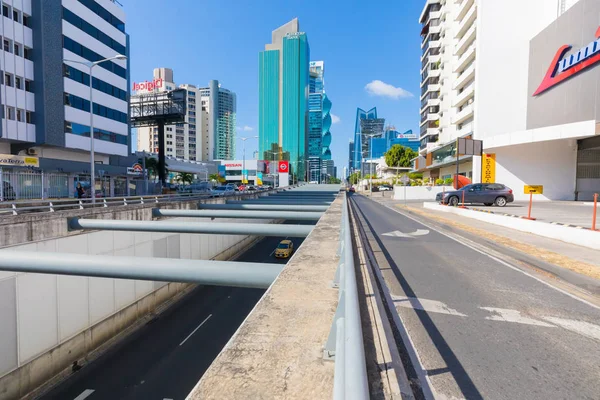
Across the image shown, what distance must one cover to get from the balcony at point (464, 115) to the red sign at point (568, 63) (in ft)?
30.6

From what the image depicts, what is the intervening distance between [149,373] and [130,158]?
40667 millimetres

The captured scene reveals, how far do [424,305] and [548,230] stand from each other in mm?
10932

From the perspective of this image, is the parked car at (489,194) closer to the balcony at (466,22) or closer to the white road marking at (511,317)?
the white road marking at (511,317)

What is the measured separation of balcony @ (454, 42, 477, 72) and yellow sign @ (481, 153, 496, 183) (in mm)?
16479

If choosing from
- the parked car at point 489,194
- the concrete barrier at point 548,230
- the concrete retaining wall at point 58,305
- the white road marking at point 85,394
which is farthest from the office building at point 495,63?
the white road marking at point 85,394

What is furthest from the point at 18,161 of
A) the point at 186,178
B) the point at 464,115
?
the point at 464,115

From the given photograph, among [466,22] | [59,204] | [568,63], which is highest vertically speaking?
[466,22]

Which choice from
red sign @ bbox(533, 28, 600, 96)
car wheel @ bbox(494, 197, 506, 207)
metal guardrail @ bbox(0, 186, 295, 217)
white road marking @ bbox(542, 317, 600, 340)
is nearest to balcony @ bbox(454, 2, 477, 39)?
red sign @ bbox(533, 28, 600, 96)

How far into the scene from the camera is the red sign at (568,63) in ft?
88.8

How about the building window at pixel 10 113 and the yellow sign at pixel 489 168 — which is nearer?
the building window at pixel 10 113

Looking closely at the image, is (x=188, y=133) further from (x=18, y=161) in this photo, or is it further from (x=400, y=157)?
(x=18, y=161)

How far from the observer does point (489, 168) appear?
35.4m

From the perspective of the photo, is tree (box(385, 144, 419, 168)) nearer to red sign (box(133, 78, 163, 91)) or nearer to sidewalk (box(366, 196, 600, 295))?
red sign (box(133, 78, 163, 91))

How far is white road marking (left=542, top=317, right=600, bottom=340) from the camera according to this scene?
4508 millimetres
